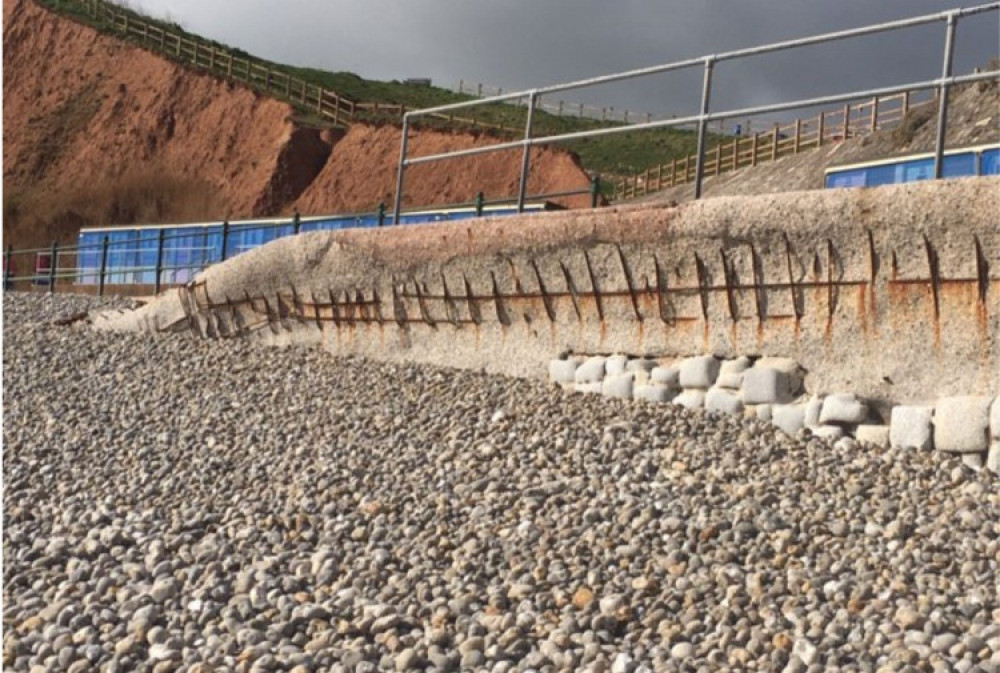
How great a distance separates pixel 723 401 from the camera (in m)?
7.84

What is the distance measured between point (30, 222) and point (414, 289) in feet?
118

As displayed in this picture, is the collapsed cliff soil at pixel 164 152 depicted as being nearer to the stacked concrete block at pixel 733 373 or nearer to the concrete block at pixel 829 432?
the stacked concrete block at pixel 733 373

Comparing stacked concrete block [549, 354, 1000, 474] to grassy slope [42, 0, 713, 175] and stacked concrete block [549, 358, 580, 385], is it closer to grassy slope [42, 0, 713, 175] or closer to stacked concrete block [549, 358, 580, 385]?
stacked concrete block [549, 358, 580, 385]

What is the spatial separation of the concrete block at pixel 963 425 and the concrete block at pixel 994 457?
0.04m

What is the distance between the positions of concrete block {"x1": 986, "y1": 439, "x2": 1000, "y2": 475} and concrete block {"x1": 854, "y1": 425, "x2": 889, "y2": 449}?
2.09ft

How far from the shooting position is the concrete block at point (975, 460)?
6.61 m

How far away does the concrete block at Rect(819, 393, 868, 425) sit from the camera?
23.5ft

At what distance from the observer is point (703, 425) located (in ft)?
24.8

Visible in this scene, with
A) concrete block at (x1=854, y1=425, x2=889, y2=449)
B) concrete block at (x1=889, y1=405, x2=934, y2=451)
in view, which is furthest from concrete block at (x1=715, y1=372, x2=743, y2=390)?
concrete block at (x1=889, y1=405, x2=934, y2=451)

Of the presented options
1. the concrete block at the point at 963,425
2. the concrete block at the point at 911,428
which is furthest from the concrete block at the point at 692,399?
the concrete block at the point at 963,425

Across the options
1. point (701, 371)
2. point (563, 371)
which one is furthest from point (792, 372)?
point (563, 371)

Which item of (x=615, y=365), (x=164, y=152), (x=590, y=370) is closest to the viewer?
(x=615, y=365)

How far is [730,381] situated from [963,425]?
5.30 feet

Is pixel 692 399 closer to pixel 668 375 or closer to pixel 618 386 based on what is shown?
pixel 668 375
